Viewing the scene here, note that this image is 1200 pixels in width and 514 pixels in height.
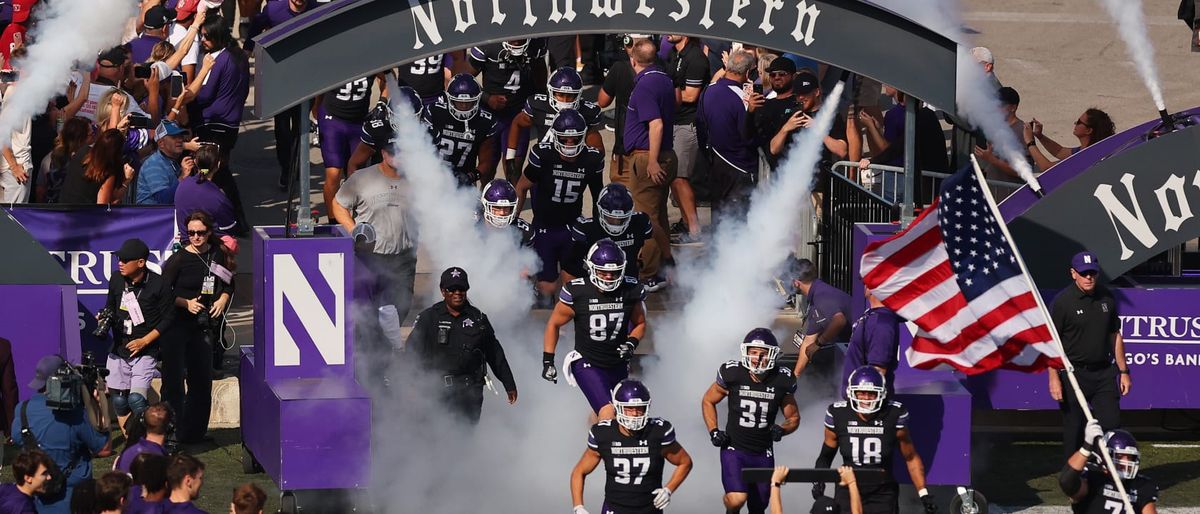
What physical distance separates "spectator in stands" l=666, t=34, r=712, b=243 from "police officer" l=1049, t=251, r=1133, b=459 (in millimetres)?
4964

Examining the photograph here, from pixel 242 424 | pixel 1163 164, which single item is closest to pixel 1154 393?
pixel 1163 164

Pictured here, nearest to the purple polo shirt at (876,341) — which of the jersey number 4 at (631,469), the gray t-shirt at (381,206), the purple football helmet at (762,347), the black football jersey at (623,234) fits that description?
the purple football helmet at (762,347)

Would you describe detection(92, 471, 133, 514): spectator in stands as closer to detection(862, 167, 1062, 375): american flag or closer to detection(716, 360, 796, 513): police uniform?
detection(716, 360, 796, 513): police uniform

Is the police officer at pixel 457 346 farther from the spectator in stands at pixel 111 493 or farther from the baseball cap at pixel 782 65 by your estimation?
the baseball cap at pixel 782 65

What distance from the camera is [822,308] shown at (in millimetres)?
14734

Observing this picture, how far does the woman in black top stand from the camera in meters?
14.8

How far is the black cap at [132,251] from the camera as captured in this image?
580 inches

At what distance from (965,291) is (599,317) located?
2.99 meters

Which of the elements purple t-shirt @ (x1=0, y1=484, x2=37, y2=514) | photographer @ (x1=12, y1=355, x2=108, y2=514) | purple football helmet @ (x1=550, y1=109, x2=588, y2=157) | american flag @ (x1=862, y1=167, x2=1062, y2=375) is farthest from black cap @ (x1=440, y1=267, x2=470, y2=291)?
purple t-shirt @ (x1=0, y1=484, x2=37, y2=514)

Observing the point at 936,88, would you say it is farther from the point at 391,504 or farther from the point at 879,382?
the point at 391,504

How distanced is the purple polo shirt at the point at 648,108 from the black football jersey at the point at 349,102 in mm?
2256

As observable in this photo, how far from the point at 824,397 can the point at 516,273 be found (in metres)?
2.77

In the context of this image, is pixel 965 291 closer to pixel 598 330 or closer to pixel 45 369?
pixel 598 330

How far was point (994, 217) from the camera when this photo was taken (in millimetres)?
12289
